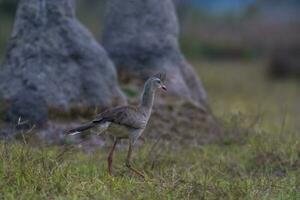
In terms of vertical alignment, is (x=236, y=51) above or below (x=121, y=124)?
below

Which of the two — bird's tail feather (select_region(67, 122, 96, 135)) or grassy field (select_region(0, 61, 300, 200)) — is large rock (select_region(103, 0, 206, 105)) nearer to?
grassy field (select_region(0, 61, 300, 200))

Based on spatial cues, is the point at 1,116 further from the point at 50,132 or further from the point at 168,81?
the point at 168,81

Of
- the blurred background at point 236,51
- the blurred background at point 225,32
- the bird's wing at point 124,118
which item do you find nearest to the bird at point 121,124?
the bird's wing at point 124,118

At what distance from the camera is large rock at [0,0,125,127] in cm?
907

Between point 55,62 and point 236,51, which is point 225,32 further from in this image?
point 55,62

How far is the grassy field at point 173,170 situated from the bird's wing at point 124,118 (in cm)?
42

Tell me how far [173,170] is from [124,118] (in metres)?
0.59

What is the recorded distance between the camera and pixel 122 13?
10.6 m

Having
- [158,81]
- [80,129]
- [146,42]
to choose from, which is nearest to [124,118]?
[80,129]

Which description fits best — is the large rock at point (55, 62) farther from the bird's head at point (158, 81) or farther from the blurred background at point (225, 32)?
the blurred background at point (225, 32)

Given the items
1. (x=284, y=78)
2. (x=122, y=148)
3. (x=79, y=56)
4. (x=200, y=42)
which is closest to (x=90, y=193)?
(x=122, y=148)

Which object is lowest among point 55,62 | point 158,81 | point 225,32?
point 225,32

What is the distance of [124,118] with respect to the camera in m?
7.37

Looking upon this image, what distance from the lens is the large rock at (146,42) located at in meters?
10.5
